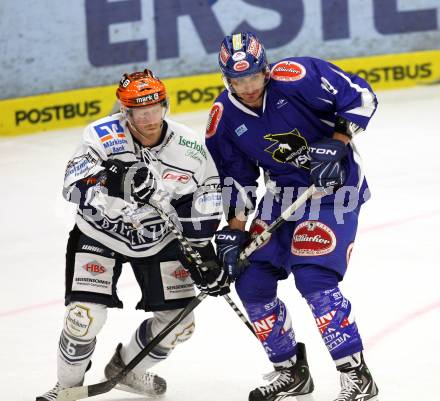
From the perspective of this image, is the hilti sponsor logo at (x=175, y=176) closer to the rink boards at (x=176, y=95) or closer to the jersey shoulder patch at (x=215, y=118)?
the jersey shoulder patch at (x=215, y=118)

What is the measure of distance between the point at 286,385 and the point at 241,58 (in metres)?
1.20

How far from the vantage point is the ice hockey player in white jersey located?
3.82m

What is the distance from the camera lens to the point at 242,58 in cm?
382

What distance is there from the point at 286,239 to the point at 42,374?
122cm

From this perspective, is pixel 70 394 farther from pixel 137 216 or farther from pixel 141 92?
pixel 141 92

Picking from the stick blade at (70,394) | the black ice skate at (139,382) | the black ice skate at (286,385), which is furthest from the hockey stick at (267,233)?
the stick blade at (70,394)

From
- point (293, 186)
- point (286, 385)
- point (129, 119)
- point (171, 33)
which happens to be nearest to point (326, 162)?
point (293, 186)

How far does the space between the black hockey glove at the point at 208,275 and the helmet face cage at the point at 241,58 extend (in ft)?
2.07

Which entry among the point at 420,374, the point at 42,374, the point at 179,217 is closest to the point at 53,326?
the point at 42,374

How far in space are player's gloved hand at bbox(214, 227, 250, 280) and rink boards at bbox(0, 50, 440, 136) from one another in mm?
4992

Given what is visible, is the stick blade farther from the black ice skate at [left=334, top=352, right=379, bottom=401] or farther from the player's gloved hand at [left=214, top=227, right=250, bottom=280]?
the black ice skate at [left=334, top=352, right=379, bottom=401]

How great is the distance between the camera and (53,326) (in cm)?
498

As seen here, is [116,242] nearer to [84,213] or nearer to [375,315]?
[84,213]

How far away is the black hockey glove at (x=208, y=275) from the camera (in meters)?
3.93
